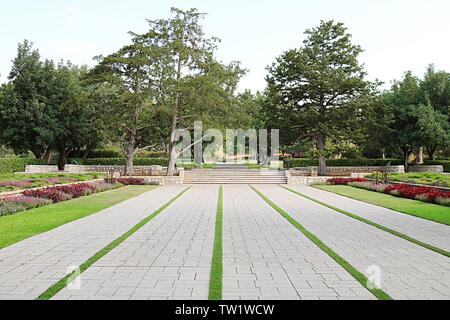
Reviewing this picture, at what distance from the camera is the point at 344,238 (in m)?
6.81

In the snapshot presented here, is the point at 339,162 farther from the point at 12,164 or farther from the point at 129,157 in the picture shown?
the point at 12,164

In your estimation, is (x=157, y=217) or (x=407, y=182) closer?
(x=157, y=217)

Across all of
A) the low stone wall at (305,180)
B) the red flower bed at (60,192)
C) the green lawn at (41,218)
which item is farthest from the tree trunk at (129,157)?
the green lawn at (41,218)

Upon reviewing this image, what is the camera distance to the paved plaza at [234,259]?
3.84m

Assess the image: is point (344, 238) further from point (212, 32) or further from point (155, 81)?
point (212, 32)

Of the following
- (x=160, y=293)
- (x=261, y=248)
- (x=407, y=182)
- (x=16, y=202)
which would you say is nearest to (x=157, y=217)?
(x=261, y=248)

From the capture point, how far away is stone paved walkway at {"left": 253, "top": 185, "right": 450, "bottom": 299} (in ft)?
13.0

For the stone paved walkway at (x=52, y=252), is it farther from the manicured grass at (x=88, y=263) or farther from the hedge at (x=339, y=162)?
the hedge at (x=339, y=162)

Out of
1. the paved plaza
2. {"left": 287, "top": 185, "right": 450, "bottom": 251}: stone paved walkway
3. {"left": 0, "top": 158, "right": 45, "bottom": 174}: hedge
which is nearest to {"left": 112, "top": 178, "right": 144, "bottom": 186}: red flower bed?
the paved plaza

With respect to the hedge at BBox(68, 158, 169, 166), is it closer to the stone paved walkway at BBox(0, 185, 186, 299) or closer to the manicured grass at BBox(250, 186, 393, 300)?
the stone paved walkway at BBox(0, 185, 186, 299)

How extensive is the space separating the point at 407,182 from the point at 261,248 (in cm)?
1584

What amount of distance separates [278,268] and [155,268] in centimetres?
186

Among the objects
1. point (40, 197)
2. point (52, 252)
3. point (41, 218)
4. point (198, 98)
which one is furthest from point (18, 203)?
point (198, 98)

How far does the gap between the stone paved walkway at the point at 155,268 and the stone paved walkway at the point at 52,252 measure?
0.42 metres
